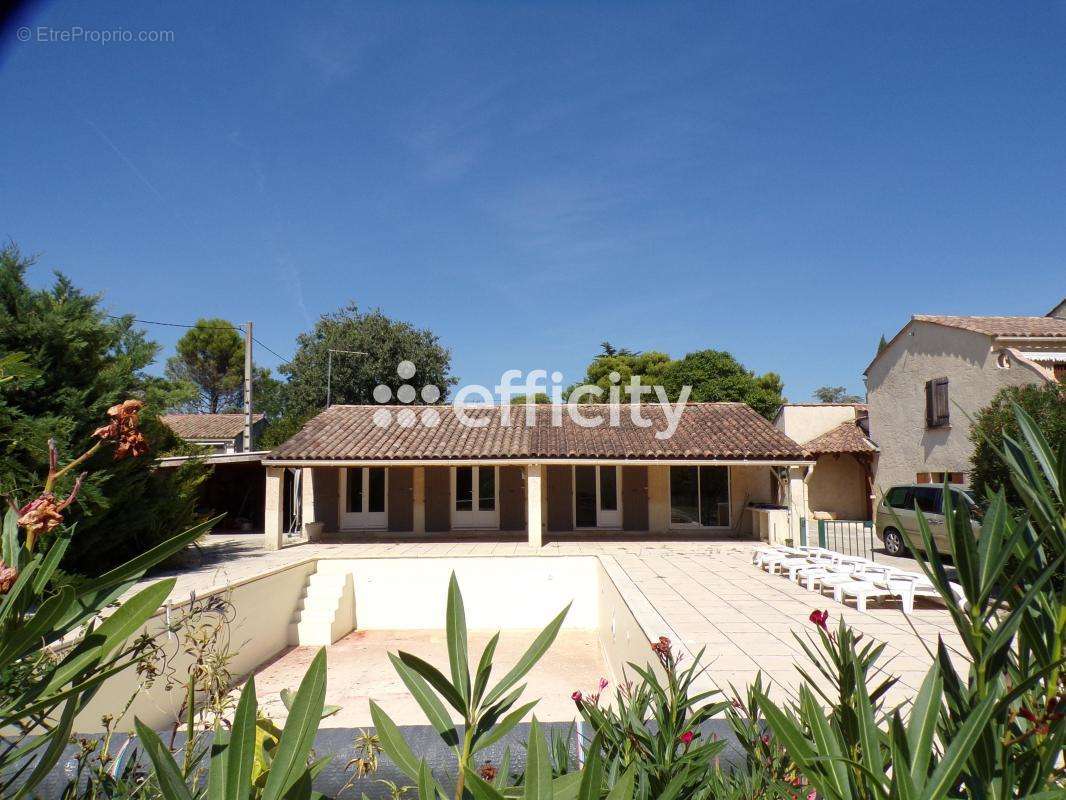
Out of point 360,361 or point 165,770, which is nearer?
point 165,770

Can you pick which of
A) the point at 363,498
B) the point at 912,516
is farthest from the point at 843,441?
the point at 363,498

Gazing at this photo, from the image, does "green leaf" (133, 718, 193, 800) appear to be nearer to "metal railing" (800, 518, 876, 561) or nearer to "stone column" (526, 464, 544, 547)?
"stone column" (526, 464, 544, 547)

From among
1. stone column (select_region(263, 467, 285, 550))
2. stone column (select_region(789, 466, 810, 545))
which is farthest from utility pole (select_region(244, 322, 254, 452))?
stone column (select_region(789, 466, 810, 545))

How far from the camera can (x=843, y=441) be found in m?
25.5

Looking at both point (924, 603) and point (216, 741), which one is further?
point (924, 603)

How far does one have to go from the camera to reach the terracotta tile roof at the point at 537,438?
16.7 metres

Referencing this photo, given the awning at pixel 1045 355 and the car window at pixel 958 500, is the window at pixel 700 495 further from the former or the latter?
the car window at pixel 958 500

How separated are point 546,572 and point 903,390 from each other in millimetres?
16661

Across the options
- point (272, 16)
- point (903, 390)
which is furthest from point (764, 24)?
point (903, 390)

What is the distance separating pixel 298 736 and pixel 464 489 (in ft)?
61.2

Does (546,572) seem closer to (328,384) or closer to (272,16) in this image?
(272,16)

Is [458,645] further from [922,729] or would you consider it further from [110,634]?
[922,729]

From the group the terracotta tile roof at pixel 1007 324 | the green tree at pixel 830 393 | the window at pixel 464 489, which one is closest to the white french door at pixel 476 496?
the window at pixel 464 489

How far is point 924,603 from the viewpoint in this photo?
1038 centimetres
